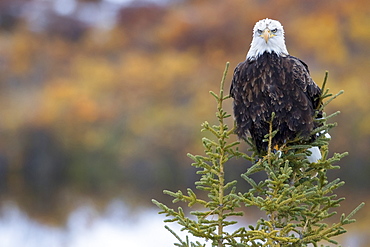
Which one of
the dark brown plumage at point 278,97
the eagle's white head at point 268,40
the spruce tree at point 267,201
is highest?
the eagle's white head at point 268,40

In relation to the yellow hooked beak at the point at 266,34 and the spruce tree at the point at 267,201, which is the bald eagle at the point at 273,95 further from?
the spruce tree at the point at 267,201

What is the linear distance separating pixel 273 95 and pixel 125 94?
5455mm

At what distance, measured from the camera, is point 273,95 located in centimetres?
155

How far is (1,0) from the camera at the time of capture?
304 inches

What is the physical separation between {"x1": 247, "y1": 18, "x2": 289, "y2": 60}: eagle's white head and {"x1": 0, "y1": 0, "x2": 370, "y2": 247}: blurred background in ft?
12.5

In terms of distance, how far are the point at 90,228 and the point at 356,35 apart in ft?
13.5

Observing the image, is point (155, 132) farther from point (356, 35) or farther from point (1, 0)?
point (1, 0)

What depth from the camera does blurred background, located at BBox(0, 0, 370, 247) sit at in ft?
19.8

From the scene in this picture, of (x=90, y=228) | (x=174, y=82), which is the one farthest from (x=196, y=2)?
(x=90, y=228)

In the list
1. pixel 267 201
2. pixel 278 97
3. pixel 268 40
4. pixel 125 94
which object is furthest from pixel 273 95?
pixel 125 94

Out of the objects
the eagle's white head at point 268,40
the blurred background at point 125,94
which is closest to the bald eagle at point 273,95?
the eagle's white head at point 268,40

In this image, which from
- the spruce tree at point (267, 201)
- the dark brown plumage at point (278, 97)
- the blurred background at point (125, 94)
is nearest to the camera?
the spruce tree at point (267, 201)

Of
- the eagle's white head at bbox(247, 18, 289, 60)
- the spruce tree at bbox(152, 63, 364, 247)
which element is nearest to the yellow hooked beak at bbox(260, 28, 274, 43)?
the eagle's white head at bbox(247, 18, 289, 60)

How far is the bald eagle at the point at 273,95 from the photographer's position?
1.55 meters
